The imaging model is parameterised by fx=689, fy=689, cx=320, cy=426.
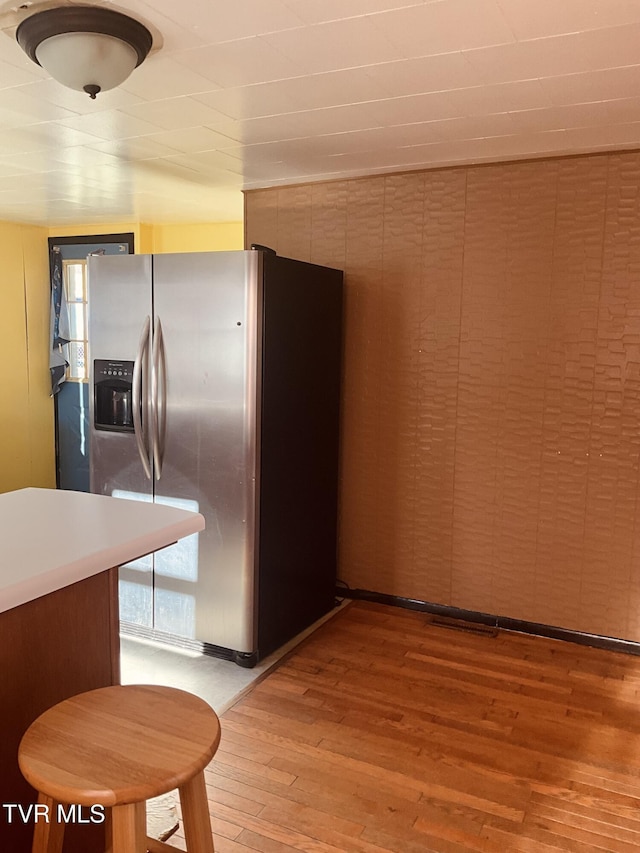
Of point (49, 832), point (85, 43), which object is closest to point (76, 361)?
point (85, 43)

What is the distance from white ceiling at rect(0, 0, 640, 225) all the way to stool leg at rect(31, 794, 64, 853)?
182cm

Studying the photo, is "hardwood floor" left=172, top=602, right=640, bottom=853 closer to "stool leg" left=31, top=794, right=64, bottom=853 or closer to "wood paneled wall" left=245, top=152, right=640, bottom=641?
"wood paneled wall" left=245, top=152, right=640, bottom=641

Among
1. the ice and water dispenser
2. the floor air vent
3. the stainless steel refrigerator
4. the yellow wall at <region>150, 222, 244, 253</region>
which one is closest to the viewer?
the stainless steel refrigerator

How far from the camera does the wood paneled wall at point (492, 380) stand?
10.0ft

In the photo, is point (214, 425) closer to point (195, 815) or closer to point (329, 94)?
point (329, 94)

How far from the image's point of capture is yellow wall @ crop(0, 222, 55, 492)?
5.27m

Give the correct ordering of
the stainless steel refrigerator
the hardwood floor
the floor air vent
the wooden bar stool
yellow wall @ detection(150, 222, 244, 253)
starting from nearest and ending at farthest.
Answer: the wooden bar stool → the hardwood floor → the stainless steel refrigerator → the floor air vent → yellow wall @ detection(150, 222, 244, 253)

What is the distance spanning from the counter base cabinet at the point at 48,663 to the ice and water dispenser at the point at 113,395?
1.54 meters

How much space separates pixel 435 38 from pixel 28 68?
125cm

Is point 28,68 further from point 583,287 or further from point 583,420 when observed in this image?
point 583,420

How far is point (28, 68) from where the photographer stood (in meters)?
2.14

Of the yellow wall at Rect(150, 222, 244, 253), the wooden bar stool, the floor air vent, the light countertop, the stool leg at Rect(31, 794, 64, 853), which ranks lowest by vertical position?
the floor air vent

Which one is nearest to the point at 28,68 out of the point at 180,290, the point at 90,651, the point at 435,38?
the point at 180,290

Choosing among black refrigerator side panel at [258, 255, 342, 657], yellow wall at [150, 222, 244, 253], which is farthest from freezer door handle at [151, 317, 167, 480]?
yellow wall at [150, 222, 244, 253]
